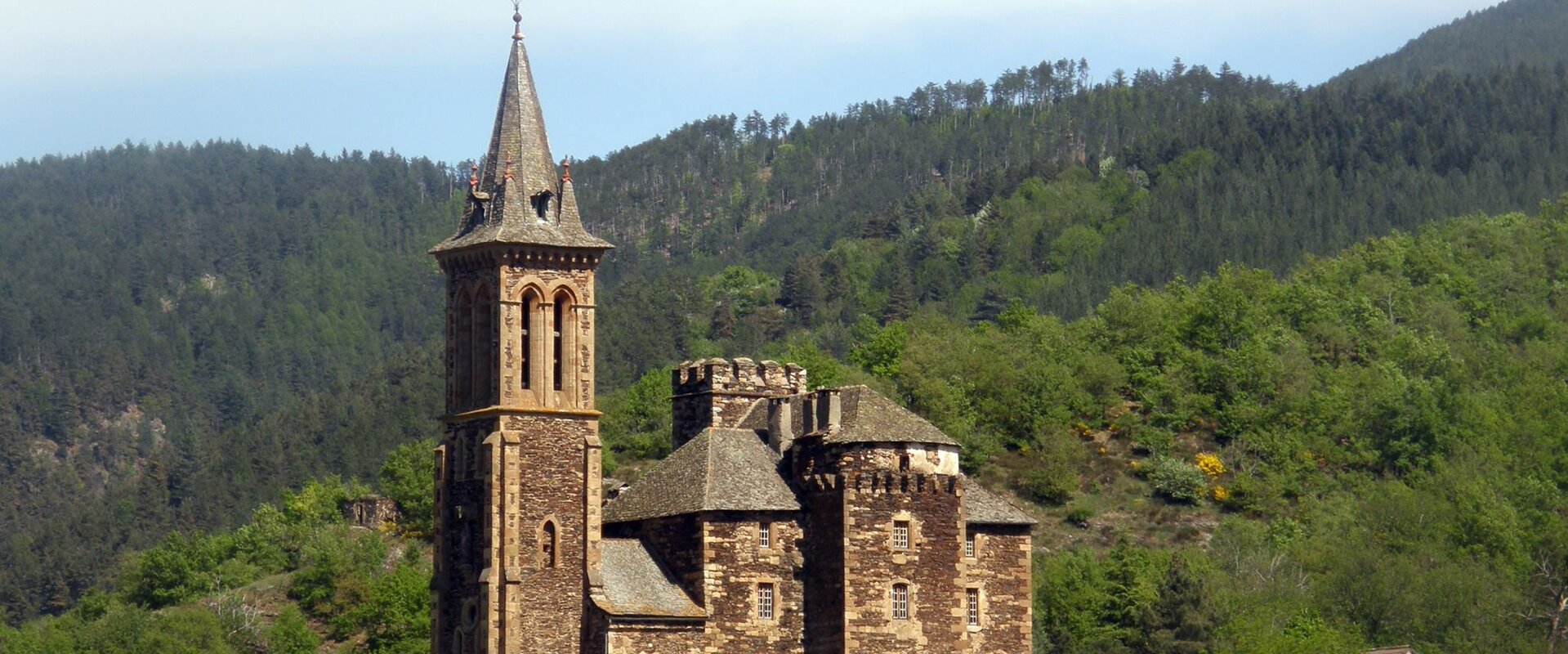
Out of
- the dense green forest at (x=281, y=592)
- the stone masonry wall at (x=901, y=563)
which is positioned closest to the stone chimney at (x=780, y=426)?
the stone masonry wall at (x=901, y=563)

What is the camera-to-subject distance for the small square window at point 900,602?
65875 millimetres

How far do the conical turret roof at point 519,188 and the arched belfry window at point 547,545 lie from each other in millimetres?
7168

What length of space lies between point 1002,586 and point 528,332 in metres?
14.4

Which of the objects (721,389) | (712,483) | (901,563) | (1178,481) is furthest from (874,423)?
(1178,481)

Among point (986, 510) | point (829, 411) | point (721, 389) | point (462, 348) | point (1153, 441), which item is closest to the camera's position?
point (462, 348)

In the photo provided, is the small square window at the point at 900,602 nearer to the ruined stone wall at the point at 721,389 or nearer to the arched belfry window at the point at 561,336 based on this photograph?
the ruined stone wall at the point at 721,389

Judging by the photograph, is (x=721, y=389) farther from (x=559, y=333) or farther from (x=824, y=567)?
(x=824, y=567)

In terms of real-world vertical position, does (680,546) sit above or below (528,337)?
below

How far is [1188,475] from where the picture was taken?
125250 millimetres

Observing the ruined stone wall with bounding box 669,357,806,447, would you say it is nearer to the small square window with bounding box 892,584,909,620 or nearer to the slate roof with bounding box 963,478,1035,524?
the slate roof with bounding box 963,478,1035,524

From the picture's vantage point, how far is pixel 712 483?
67.1 metres

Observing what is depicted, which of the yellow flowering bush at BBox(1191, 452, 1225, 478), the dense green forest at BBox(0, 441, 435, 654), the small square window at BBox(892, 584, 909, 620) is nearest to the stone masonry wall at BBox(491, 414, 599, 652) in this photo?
the small square window at BBox(892, 584, 909, 620)

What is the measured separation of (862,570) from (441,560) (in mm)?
10582

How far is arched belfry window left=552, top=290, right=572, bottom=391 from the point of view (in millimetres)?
66875
